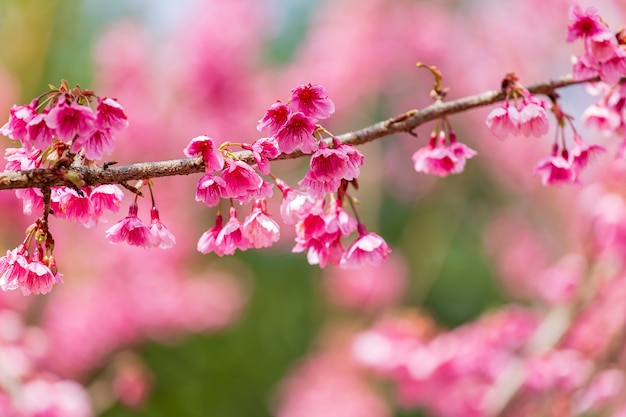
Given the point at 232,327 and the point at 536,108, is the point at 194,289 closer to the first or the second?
the point at 232,327

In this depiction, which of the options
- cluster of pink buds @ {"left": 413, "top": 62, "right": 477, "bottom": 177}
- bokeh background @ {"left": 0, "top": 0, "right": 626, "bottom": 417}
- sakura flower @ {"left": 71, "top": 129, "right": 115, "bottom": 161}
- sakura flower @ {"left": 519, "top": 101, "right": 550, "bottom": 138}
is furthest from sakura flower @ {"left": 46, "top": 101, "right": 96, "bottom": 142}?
bokeh background @ {"left": 0, "top": 0, "right": 626, "bottom": 417}

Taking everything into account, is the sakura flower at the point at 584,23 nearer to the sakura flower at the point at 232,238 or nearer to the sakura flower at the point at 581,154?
the sakura flower at the point at 581,154

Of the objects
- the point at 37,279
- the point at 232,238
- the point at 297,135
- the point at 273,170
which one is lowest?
the point at 37,279

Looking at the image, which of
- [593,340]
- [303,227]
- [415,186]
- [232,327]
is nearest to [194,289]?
[232,327]

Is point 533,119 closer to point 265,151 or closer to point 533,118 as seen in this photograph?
point 533,118

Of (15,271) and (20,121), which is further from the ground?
(20,121)

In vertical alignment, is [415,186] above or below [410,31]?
below

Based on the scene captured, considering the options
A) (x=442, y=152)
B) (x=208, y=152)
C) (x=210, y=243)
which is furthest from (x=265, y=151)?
(x=442, y=152)
